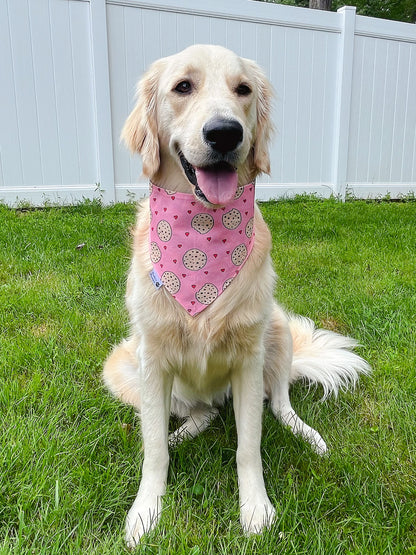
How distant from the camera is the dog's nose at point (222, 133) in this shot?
1361 millimetres

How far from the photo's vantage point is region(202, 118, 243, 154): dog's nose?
53.6 inches

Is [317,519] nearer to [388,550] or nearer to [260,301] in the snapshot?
[388,550]

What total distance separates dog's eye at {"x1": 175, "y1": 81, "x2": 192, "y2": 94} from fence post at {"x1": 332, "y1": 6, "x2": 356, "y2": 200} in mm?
5526

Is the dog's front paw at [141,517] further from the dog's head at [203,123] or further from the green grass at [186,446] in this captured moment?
the dog's head at [203,123]

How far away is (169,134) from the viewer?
1584 mm

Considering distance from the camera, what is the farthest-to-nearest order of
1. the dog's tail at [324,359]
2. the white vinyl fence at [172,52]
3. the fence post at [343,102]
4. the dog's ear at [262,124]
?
1. the fence post at [343,102]
2. the white vinyl fence at [172,52]
3. the dog's tail at [324,359]
4. the dog's ear at [262,124]

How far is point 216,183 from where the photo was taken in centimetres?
146

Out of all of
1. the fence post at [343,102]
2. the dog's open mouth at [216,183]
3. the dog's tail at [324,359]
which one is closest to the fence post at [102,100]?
the fence post at [343,102]

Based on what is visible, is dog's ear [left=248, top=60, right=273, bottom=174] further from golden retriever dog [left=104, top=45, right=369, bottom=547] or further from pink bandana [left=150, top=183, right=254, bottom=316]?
pink bandana [left=150, top=183, right=254, bottom=316]

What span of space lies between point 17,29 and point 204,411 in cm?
483

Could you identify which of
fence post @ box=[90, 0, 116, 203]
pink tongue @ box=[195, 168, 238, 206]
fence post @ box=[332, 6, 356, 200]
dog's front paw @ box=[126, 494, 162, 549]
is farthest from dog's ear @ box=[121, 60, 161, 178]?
fence post @ box=[332, 6, 356, 200]

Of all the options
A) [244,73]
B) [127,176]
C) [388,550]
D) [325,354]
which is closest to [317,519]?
[388,550]

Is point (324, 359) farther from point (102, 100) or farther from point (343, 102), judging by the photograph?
point (343, 102)

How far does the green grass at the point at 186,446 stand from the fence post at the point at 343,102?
3844 millimetres
